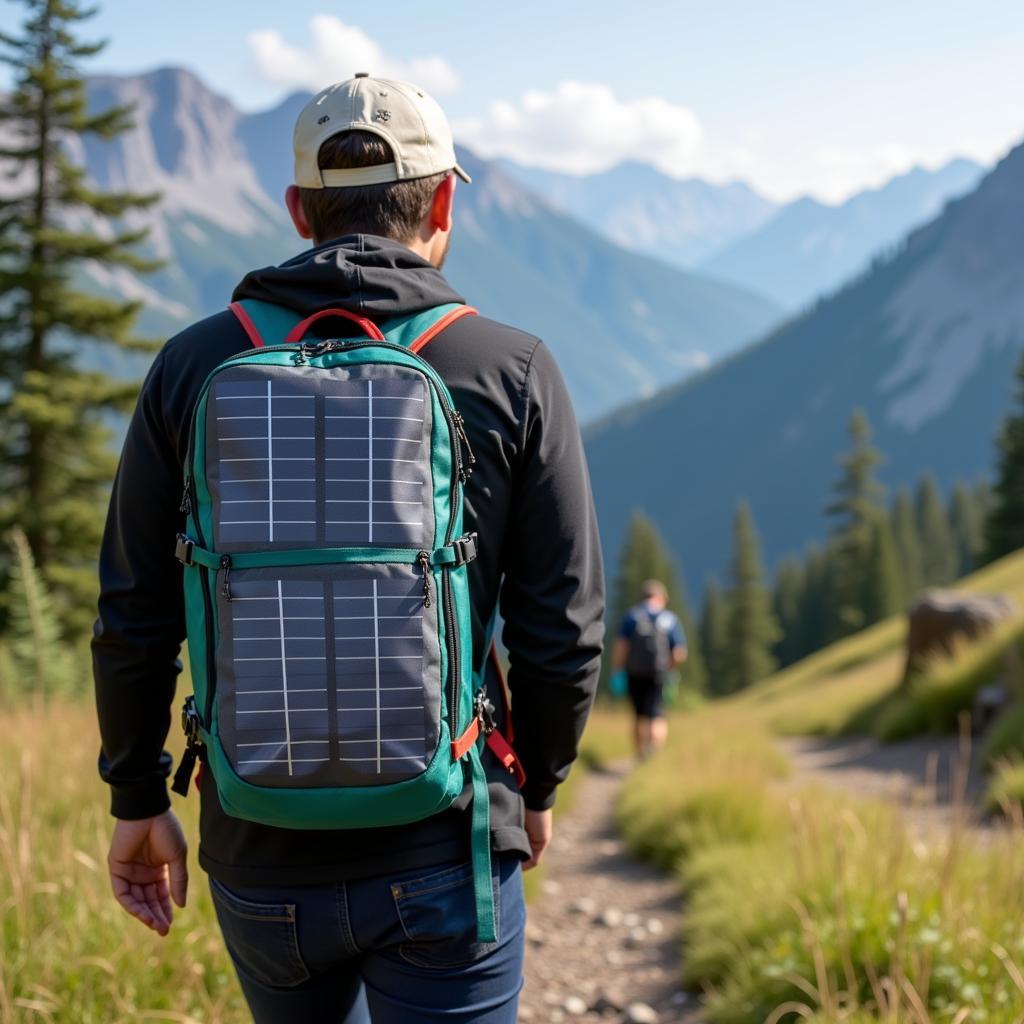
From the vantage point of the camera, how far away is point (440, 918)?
5.44ft

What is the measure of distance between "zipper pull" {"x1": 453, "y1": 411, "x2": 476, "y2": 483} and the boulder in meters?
12.6

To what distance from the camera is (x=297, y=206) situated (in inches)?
76.2

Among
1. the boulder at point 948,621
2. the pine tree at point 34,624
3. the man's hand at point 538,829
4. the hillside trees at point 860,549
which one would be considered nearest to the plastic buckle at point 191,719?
the man's hand at point 538,829

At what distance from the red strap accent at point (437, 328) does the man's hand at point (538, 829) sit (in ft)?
2.93

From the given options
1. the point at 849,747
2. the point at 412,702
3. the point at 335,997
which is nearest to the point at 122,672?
the point at 412,702

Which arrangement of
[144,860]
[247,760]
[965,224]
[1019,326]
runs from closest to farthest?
[247,760] → [144,860] → [1019,326] → [965,224]

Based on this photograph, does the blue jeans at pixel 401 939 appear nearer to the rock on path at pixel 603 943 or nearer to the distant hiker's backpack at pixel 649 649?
the rock on path at pixel 603 943

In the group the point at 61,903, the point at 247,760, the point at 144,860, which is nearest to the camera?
the point at 247,760

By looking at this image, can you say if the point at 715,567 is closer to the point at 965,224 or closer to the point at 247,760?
the point at 965,224

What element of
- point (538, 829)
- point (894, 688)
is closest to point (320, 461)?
point (538, 829)

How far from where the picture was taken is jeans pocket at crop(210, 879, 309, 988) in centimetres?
169

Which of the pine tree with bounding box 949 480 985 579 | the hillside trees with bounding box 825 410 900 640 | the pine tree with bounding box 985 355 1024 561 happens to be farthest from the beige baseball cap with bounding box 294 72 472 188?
the pine tree with bounding box 949 480 985 579

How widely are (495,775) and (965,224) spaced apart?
19303 cm

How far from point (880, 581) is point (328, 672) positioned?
58.7 meters
